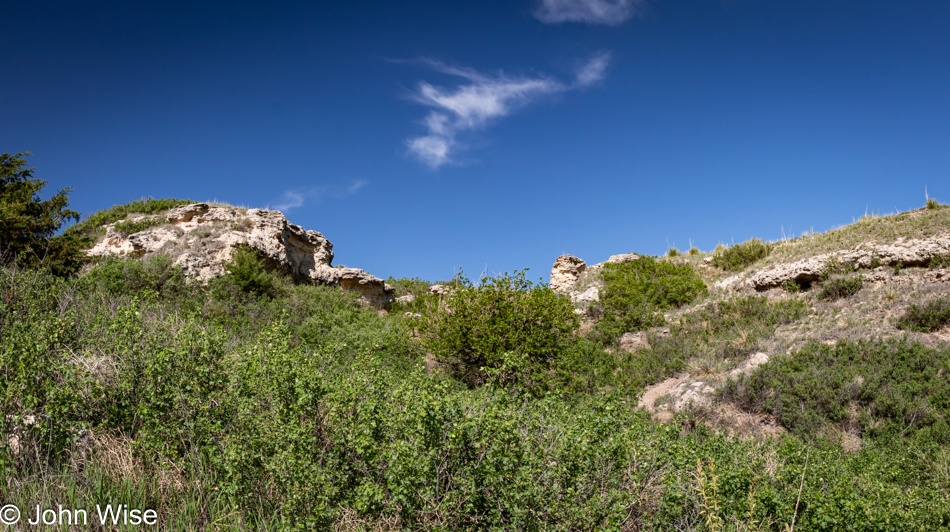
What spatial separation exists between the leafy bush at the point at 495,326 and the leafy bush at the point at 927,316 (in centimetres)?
753

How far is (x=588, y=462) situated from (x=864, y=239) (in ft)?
56.7

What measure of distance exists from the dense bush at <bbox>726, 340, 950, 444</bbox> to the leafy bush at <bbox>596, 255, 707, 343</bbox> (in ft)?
16.8

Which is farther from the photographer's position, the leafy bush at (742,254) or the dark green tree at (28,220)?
the leafy bush at (742,254)

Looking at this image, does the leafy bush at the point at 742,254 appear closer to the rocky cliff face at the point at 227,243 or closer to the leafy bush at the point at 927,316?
the leafy bush at the point at 927,316

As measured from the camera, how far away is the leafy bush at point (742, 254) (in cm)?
2102

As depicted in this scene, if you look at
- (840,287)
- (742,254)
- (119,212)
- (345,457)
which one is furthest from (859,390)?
(119,212)

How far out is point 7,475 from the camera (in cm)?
453

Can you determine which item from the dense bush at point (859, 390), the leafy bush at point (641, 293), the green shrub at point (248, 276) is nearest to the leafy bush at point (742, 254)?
the leafy bush at point (641, 293)

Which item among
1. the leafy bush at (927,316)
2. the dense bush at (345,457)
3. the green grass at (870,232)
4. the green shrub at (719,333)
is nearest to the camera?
the dense bush at (345,457)

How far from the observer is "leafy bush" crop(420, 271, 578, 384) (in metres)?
13.6

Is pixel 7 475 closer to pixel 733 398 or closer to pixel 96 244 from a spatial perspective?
pixel 733 398

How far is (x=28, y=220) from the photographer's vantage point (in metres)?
13.8

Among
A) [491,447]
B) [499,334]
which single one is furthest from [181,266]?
[491,447]

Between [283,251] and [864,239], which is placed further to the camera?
[283,251]
